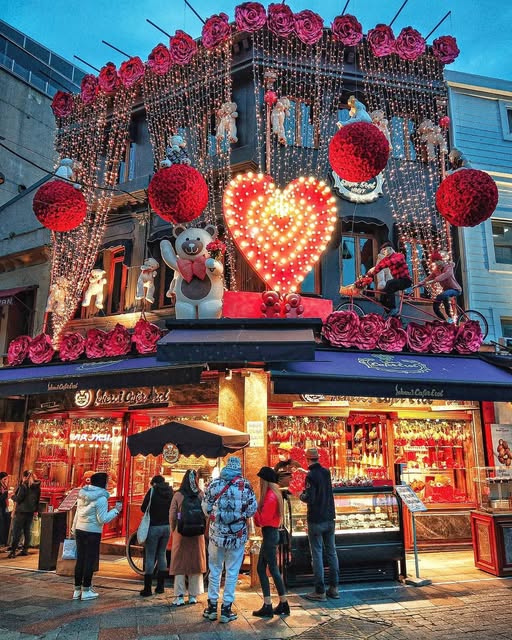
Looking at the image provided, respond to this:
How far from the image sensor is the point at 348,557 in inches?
318

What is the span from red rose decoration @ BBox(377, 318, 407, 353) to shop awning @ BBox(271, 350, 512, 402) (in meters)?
0.23

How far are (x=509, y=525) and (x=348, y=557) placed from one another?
280 cm

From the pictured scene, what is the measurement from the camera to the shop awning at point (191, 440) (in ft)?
25.3

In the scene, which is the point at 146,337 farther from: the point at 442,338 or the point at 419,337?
the point at 442,338

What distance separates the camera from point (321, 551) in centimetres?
721

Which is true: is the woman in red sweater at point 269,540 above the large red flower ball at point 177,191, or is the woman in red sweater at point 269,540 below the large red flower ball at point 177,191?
below

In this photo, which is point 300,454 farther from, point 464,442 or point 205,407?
point 464,442

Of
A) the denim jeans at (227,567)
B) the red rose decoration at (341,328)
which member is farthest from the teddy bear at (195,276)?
the denim jeans at (227,567)

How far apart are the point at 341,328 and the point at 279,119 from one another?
219 inches

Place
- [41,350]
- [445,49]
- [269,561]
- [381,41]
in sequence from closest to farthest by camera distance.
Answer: [269,561], [41,350], [381,41], [445,49]

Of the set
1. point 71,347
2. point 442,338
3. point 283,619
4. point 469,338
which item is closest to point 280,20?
point 442,338

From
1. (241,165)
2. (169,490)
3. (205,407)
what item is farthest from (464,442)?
(241,165)

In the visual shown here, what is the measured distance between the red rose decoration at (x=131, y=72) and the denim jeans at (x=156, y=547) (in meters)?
11.9

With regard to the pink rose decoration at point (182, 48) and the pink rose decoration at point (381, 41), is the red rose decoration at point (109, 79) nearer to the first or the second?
the pink rose decoration at point (182, 48)
